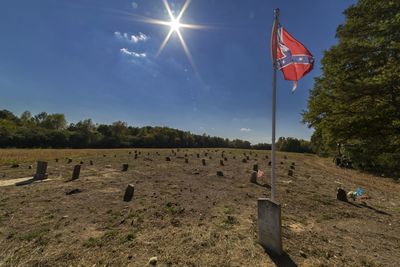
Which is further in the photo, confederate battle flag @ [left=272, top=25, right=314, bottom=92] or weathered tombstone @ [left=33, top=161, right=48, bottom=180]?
weathered tombstone @ [left=33, top=161, right=48, bottom=180]

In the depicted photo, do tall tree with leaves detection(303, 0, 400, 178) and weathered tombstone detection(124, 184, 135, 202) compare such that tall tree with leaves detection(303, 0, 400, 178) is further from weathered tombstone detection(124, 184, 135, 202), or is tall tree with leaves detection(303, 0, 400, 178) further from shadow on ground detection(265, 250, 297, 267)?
weathered tombstone detection(124, 184, 135, 202)

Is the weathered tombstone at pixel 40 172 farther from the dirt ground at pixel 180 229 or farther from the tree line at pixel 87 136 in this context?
the tree line at pixel 87 136

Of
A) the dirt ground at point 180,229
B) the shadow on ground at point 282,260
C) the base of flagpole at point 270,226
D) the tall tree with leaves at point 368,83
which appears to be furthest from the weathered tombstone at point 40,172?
the tall tree with leaves at point 368,83

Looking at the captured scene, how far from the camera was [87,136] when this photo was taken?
70.3 metres

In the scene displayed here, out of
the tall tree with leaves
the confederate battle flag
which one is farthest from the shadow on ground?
the tall tree with leaves

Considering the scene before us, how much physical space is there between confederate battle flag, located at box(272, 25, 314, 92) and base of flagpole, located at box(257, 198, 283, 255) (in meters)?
2.85

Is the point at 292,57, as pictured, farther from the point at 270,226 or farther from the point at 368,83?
the point at 368,83

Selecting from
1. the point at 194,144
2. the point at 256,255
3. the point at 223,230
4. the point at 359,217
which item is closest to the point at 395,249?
the point at 359,217

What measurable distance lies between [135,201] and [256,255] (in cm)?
517

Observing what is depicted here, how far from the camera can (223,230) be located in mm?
5418

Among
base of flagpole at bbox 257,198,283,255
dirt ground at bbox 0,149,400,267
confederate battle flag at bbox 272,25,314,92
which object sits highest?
confederate battle flag at bbox 272,25,314,92

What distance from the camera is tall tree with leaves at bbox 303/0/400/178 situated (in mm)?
8821

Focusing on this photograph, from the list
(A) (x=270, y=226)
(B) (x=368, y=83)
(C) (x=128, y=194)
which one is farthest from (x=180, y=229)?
(B) (x=368, y=83)

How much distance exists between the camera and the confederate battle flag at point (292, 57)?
15.9 feet
